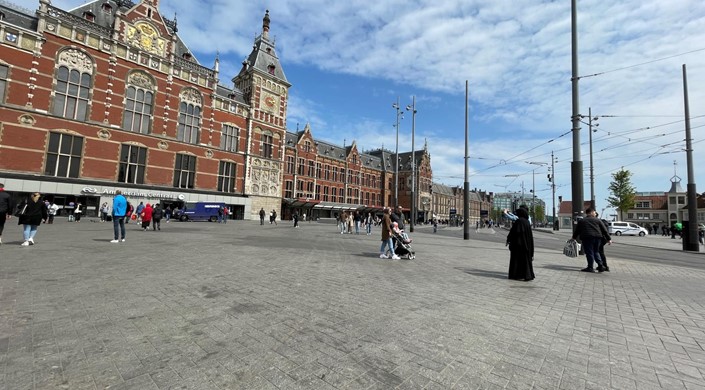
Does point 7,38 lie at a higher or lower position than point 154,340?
higher

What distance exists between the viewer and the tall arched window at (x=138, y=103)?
32.0m

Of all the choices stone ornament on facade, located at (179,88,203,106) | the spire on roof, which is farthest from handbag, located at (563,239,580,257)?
the spire on roof

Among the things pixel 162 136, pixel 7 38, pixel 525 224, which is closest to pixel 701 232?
pixel 525 224

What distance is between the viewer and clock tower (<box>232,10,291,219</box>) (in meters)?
42.3

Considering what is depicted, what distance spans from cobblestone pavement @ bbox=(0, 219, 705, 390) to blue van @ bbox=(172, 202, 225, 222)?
1089 inches

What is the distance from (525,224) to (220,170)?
124ft

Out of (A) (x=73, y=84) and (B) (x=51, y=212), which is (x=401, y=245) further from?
(A) (x=73, y=84)

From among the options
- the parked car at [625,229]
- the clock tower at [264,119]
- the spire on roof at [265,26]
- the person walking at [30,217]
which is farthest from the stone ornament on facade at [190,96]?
the parked car at [625,229]

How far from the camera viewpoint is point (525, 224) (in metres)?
7.63

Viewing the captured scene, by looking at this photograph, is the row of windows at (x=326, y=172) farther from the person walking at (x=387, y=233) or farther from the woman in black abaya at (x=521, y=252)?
the woman in black abaya at (x=521, y=252)

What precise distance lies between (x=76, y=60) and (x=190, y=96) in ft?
32.7

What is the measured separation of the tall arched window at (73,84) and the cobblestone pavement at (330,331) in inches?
1160

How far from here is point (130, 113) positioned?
3216cm

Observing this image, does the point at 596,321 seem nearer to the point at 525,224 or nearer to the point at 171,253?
the point at 525,224
